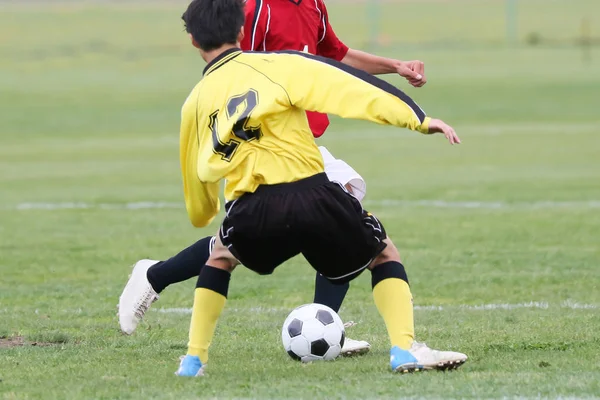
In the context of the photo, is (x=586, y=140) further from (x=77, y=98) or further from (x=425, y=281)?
(x=77, y=98)

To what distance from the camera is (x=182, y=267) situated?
592 cm

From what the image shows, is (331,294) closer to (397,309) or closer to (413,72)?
(397,309)

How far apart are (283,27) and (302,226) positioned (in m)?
1.71

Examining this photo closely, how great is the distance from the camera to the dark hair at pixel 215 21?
4898 millimetres

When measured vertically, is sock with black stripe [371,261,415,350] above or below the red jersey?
below

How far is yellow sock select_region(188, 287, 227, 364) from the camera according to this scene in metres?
5.04

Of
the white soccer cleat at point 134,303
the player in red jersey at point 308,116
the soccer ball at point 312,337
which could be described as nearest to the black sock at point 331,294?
the player in red jersey at point 308,116

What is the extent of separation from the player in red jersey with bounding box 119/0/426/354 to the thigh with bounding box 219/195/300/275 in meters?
0.83

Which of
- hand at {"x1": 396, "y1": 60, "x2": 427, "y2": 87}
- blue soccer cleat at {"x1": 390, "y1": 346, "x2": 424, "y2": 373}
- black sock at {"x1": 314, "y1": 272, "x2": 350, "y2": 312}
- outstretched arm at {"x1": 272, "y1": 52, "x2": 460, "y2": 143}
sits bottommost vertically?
black sock at {"x1": 314, "y1": 272, "x2": 350, "y2": 312}

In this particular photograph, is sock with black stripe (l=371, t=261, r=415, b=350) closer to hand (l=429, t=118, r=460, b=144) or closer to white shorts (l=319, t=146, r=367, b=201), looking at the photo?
white shorts (l=319, t=146, r=367, b=201)

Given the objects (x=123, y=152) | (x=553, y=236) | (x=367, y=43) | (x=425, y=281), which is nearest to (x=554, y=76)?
(x=367, y=43)

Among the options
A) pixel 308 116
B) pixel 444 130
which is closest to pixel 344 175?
pixel 308 116

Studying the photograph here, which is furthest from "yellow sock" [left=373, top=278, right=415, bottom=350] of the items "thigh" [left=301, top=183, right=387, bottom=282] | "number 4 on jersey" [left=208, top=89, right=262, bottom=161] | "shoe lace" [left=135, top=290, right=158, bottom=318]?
"shoe lace" [left=135, top=290, right=158, bottom=318]

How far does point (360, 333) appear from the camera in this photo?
6.36 m
